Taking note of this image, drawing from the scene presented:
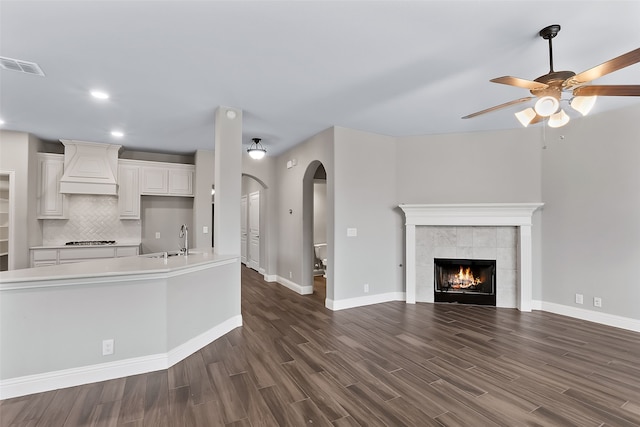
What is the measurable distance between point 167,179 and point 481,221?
5696mm

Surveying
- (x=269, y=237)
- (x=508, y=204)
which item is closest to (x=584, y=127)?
(x=508, y=204)

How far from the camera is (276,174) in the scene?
21.9ft

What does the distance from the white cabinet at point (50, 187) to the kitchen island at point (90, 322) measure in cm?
306

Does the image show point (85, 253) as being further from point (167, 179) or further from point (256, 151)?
point (256, 151)

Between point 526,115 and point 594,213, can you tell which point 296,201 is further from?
point 594,213

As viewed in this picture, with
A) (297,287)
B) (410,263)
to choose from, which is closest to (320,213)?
(297,287)

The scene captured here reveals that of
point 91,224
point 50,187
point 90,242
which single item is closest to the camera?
point 50,187

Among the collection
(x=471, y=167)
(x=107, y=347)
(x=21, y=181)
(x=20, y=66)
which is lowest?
(x=107, y=347)

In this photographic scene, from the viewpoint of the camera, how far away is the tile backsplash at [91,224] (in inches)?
211

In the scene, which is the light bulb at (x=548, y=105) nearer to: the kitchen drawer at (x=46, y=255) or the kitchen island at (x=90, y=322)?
the kitchen island at (x=90, y=322)

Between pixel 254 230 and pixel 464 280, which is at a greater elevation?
pixel 254 230

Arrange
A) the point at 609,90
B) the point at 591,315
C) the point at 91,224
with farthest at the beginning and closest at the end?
the point at 91,224 < the point at 591,315 < the point at 609,90

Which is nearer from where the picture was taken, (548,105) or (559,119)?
(548,105)

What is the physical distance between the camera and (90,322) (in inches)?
102
